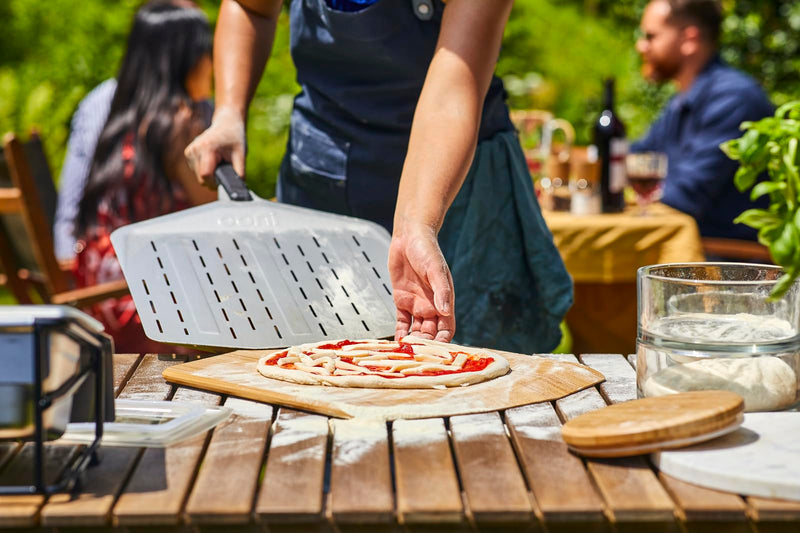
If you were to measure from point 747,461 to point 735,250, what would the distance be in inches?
120

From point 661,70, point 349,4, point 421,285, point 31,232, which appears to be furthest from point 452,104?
point 661,70

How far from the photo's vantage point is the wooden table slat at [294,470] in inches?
37.0

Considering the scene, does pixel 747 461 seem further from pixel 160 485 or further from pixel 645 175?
pixel 645 175

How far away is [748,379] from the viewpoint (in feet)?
4.16

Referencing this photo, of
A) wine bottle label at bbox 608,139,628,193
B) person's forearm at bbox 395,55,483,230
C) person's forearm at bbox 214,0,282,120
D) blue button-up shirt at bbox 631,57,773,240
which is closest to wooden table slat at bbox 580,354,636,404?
person's forearm at bbox 395,55,483,230

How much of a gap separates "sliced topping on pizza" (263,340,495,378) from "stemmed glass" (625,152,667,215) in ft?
7.14

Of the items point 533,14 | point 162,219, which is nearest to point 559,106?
point 533,14

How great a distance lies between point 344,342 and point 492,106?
2.45 ft

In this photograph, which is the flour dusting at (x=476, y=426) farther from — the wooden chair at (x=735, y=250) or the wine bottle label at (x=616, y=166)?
the wooden chair at (x=735, y=250)

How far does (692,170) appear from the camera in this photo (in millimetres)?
4195

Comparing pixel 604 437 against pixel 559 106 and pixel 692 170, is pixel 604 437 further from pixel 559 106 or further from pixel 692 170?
pixel 559 106

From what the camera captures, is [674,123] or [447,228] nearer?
[447,228]

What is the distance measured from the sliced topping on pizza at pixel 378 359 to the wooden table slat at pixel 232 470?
17 centimetres

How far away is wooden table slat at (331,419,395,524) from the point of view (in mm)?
940
